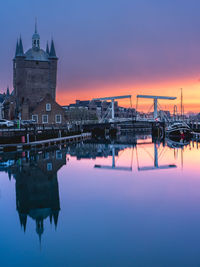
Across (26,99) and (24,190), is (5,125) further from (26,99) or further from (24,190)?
(24,190)

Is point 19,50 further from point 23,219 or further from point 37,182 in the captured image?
point 23,219

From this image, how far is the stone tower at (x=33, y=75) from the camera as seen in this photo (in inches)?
2392

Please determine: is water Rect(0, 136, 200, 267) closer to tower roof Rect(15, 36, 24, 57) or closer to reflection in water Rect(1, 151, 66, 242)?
reflection in water Rect(1, 151, 66, 242)

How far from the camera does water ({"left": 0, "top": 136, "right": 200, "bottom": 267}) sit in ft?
27.9

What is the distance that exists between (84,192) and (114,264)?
8597 millimetres

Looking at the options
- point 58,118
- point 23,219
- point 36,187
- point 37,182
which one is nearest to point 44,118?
point 58,118

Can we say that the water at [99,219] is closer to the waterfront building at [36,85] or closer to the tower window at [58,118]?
the waterfront building at [36,85]

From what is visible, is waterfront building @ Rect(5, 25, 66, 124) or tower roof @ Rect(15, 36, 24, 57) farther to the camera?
tower roof @ Rect(15, 36, 24, 57)

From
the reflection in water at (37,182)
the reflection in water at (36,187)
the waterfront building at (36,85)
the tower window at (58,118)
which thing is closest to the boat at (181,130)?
the waterfront building at (36,85)

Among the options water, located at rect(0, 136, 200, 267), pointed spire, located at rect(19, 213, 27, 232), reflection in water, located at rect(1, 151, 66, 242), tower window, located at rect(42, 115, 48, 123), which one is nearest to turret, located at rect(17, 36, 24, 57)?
tower window, located at rect(42, 115, 48, 123)

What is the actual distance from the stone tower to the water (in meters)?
40.3

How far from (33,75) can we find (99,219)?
178 ft

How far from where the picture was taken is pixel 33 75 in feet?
202

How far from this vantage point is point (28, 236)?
33.1ft
